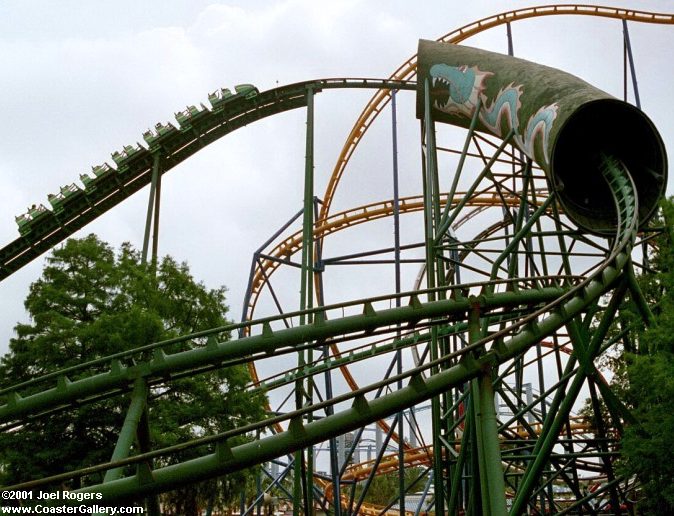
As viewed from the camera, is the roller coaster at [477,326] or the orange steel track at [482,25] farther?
the orange steel track at [482,25]

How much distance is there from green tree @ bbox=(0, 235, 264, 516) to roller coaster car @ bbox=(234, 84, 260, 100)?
263 inches

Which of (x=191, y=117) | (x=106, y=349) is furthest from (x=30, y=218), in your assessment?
(x=106, y=349)

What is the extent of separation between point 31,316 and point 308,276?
14.7ft

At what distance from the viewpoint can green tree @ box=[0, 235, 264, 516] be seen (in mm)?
10453

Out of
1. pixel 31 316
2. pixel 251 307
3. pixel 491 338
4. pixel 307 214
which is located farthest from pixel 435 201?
pixel 251 307

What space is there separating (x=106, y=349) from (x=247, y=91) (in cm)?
949

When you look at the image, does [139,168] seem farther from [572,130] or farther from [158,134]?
A: [572,130]

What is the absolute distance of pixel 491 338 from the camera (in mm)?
6535

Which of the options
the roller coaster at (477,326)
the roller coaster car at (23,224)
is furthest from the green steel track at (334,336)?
the roller coaster car at (23,224)

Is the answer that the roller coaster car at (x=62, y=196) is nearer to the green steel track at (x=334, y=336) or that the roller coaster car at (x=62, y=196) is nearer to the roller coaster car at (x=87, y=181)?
the roller coaster car at (x=87, y=181)

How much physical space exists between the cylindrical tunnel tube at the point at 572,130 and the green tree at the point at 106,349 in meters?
5.92

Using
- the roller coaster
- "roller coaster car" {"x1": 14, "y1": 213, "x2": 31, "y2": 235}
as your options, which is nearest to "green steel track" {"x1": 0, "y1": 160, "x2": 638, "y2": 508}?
the roller coaster

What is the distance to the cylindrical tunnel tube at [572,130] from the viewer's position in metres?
9.70

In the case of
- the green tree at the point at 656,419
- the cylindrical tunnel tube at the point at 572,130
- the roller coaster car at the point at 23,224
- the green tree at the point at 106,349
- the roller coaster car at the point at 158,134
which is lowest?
the green tree at the point at 656,419
